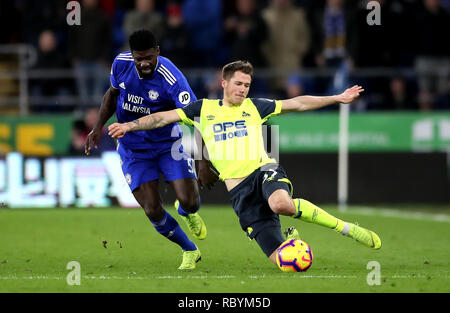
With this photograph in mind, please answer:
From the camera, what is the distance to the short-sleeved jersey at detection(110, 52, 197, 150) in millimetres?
8984

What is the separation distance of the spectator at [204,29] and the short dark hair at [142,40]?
9819mm

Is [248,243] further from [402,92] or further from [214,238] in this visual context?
[402,92]

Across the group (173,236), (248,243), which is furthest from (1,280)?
(248,243)

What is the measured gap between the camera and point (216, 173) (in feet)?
29.1

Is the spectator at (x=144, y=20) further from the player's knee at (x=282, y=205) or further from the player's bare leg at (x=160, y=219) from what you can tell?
the player's knee at (x=282, y=205)

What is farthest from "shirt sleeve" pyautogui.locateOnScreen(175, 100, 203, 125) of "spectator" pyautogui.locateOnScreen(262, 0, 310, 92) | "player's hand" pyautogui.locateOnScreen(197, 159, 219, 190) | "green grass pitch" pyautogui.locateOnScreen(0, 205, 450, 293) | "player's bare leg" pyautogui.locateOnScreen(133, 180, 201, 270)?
"spectator" pyautogui.locateOnScreen(262, 0, 310, 92)

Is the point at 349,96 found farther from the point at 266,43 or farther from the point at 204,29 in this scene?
the point at 204,29

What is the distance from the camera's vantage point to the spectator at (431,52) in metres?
18.1

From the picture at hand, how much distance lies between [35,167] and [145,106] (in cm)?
767

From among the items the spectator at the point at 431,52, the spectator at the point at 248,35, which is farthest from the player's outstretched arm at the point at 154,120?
the spectator at the point at 431,52

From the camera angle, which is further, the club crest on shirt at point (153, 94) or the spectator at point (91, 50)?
the spectator at point (91, 50)

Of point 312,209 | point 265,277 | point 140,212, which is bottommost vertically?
point 140,212

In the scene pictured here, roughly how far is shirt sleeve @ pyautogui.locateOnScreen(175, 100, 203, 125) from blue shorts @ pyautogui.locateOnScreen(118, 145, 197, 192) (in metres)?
0.88

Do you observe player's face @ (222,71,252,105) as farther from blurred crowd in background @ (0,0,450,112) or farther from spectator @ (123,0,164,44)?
spectator @ (123,0,164,44)
